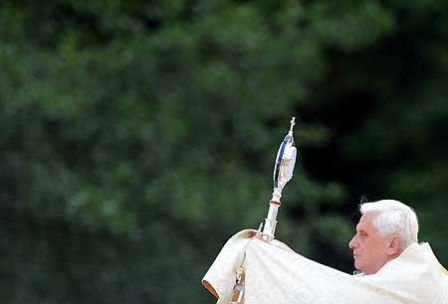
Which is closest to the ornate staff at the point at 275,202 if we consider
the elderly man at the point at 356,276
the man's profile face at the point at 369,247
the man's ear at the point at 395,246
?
the elderly man at the point at 356,276

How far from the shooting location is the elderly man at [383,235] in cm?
523

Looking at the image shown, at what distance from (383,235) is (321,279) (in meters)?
0.31

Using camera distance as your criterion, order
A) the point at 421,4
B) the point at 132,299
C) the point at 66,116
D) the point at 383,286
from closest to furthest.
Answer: the point at 383,286, the point at 66,116, the point at 132,299, the point at 421,4

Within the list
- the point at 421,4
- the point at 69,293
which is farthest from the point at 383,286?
the point at 421,4

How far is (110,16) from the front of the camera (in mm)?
10805

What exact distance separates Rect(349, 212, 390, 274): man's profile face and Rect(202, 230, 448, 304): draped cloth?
0.20 ft

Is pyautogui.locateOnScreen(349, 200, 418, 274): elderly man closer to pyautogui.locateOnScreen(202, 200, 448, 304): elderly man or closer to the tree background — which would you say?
pyautogui.locateOnScreen(202, 200, 448, 304): elderly man

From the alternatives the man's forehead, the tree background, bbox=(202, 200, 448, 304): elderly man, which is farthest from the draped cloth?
the tree background

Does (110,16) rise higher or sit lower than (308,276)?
higher

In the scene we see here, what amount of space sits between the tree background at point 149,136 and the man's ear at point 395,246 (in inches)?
203

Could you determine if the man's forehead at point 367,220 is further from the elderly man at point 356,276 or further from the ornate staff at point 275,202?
the ornate staff at point 275,202

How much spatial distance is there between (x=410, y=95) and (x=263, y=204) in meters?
3.15

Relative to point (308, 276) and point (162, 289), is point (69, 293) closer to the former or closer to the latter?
point (162, 289)

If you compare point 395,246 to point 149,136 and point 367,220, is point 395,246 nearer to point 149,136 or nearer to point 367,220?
point 367,220
